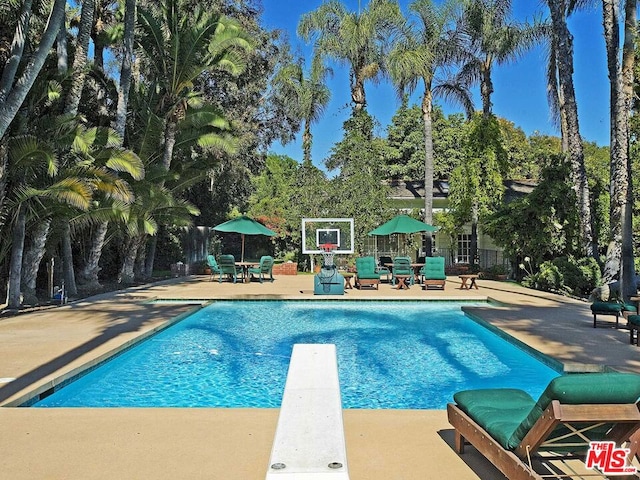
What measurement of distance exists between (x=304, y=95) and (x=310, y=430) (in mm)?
27454

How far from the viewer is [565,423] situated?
285 cm

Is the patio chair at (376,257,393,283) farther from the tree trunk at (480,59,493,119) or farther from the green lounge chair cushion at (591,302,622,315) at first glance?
the green lounge chair cushion at (591,302,622,315)

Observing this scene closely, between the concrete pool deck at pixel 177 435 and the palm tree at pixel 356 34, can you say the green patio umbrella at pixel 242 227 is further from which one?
the concrete pool deck at pixel 177 435

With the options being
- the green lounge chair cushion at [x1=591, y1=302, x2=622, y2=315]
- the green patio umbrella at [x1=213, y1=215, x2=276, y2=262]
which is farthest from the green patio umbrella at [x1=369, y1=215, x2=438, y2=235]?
the green lounge chair cushion at [x1=591, y1=302, x2=622, y2=315]

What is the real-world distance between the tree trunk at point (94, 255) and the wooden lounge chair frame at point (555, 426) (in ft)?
49.0

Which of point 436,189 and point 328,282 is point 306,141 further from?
point 328,282

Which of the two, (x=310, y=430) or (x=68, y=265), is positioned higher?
(x=68, y=265)

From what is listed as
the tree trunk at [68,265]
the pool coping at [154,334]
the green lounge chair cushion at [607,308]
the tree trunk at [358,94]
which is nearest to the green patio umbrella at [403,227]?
the pool coping at [154,334]

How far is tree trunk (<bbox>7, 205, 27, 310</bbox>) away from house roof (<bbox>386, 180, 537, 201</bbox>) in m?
18.3

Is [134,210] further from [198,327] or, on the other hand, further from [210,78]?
[210,78]

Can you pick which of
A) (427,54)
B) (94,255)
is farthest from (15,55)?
(427,54)

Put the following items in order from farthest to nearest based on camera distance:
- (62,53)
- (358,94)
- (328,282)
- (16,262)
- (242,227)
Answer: (358,94)
(242,227)
(328,282)
(62,53)
(16,262)

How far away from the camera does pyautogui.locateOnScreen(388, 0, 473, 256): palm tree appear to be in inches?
853

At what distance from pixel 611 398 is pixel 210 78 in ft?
83.5
